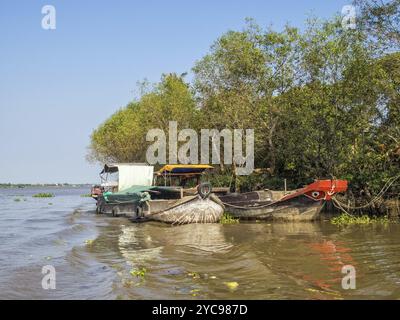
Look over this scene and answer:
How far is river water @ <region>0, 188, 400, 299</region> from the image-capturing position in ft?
25.0

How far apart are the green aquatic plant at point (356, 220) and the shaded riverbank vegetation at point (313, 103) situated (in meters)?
1.32

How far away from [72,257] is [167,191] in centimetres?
1005

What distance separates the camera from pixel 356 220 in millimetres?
18562

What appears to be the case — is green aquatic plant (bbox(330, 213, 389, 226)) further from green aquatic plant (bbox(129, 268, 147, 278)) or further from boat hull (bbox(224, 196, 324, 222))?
green aquatic plant (bbox(129, 268, 147, 278))

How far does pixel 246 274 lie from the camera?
8.79 meters

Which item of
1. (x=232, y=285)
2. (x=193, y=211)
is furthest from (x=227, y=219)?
(x=232, y=285)

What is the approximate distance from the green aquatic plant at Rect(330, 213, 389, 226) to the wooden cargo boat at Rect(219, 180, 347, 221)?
997 mm

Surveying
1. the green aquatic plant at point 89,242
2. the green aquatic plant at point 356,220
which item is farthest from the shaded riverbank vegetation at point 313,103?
the green aquatic plant at point 89,242

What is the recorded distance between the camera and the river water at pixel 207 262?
299 inches

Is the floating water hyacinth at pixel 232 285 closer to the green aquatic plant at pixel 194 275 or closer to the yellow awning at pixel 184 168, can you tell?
the green aquatic plant at pixel 194 275

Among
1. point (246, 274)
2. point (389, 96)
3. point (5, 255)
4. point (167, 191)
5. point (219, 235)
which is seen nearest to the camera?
point (246, 274)

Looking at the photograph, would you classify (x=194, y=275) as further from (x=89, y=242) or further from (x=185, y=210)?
(x=185, y=210)

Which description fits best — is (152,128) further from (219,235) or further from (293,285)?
(293,285)
